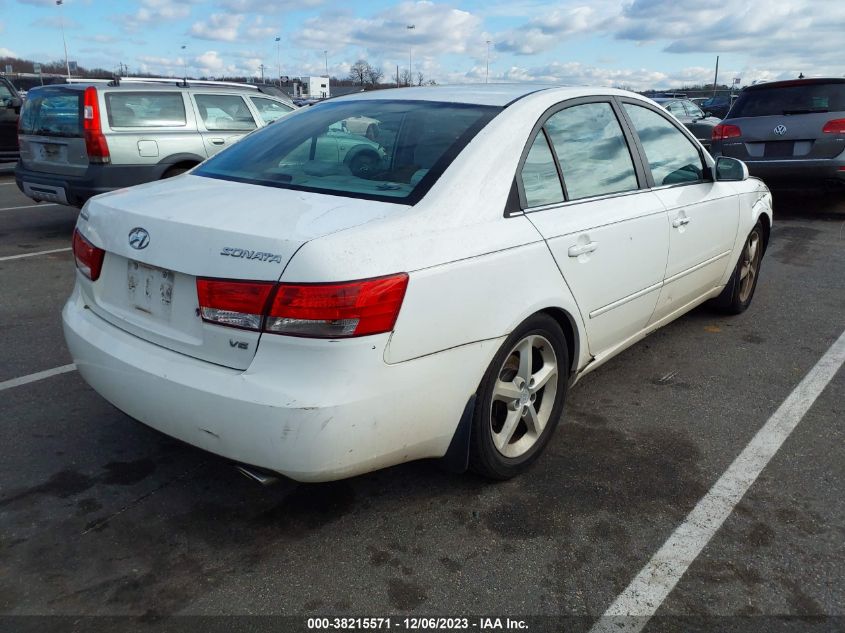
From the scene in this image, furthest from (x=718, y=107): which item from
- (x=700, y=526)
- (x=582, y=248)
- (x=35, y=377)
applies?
(x=35, y=377)

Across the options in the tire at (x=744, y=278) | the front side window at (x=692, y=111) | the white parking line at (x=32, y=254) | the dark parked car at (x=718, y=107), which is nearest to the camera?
the tire at (x=744, y=278)

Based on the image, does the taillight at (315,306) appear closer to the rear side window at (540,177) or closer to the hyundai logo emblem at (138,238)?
the hyundai logo emblem at (138,238)

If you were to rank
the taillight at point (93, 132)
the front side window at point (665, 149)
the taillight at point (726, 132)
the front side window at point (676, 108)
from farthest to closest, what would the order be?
1. the front side window at point (676, 108)
2. the taillight at point (726, 132)
3. the taillight at point (93, 132)
4. the front side window at point (665, 149)

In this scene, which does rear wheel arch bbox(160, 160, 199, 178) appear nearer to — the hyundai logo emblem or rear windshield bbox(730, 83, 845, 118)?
the hyundai logo emblem

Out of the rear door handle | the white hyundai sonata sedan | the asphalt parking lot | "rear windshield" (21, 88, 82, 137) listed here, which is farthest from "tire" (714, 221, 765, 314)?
"rear windshield" (21, 88, 82, 137)

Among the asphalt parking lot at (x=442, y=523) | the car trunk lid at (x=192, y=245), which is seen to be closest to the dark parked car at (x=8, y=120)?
the asphalt parking lot at (x=442, y=523)

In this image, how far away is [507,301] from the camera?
2.67m

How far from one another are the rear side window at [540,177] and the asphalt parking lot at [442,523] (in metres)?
1.17

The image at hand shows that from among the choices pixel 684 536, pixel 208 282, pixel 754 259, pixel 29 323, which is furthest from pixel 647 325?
pixel 29 323

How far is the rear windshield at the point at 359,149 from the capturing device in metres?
2.78

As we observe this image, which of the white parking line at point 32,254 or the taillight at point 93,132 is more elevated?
the taillight at point 93,132

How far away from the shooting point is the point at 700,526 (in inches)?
108

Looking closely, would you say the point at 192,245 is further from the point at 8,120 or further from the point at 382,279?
the point at 8,120

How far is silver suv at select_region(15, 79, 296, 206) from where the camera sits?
7.46 meters
